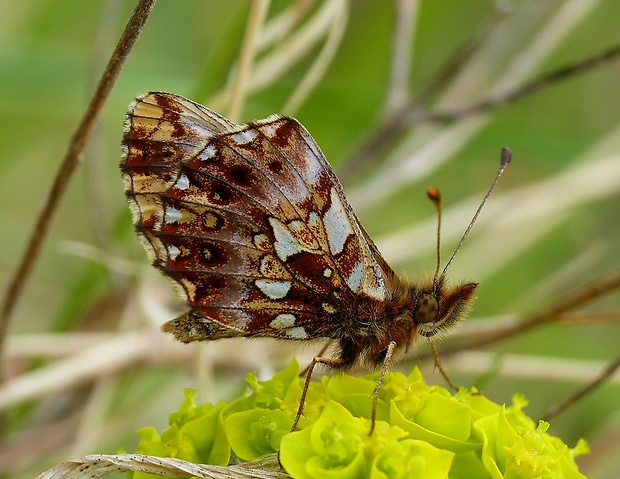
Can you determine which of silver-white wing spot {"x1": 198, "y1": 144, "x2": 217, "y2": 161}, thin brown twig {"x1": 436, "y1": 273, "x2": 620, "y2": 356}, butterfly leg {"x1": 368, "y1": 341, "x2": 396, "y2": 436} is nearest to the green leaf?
butterfly leg {"x1": 368, "y1": 341, "x2": 396, "y2": 436}

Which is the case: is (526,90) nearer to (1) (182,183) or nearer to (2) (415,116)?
(2) (415,116)

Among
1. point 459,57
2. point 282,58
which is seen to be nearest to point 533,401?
point 459,57

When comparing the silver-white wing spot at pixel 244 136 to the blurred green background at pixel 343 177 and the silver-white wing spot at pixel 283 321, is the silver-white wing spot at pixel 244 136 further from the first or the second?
the blurred green background at pixel 343 177

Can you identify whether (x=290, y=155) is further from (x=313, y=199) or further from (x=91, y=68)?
(x=91, y=68)

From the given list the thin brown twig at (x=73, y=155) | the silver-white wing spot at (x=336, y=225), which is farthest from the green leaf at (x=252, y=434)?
the thin brown twig at (x=73, y=155)

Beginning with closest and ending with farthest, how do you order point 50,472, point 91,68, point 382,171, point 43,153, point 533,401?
point 50,472 < point 91,68 < point 382,171 < point 533,401 < point 43,153

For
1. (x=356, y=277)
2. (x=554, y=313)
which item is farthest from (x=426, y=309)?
(x=554, y=313)
